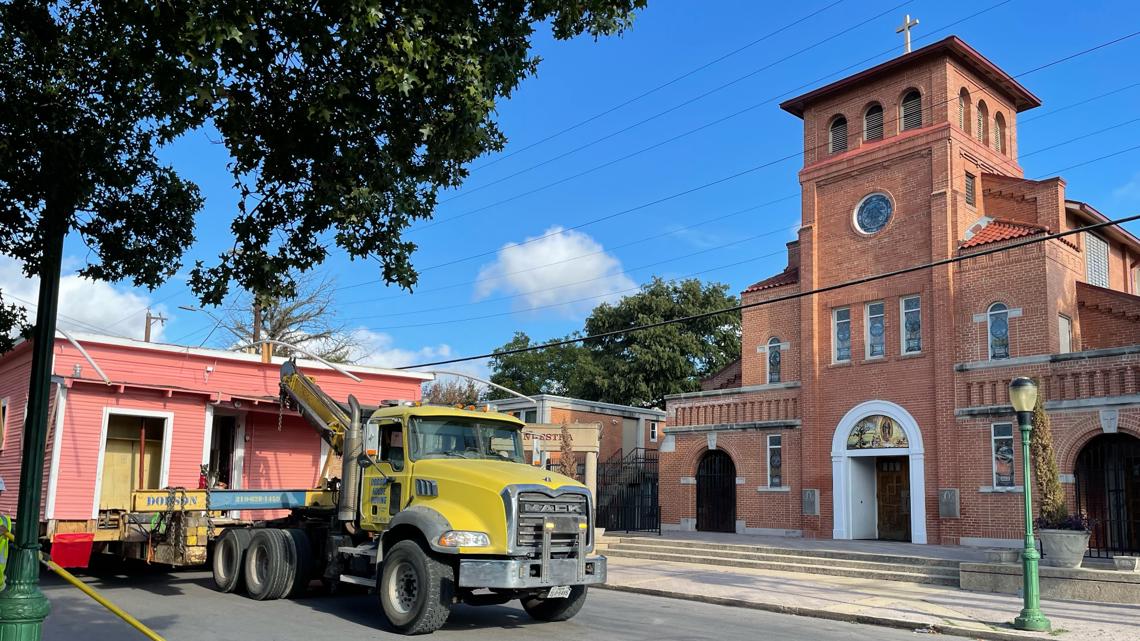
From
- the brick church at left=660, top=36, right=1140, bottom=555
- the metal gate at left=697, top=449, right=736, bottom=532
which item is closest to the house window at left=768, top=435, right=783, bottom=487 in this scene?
the brick church at left=660, top=36, right=1140, bottom=555

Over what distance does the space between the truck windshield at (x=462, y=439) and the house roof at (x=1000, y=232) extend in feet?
58.0

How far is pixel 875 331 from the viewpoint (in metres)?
27.7

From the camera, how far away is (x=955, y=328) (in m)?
25.5

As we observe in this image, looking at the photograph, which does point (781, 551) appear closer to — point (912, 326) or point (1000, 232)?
point (912, 326)

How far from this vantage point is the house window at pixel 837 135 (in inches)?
1165

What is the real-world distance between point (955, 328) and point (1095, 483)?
201 inches

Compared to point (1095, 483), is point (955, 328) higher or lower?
higher

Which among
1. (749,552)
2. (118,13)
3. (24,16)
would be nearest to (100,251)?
(24,16)

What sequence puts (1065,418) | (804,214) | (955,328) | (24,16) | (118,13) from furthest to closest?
(804,214)
(955,328)
(1065,418)
(24,16)
(118,13)

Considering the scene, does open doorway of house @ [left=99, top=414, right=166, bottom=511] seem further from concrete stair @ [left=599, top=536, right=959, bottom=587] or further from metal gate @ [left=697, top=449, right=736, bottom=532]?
metal gate @ [left=697, top=449, right=736, bottom=532]

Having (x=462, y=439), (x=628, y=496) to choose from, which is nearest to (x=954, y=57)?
(x=628, y=496)

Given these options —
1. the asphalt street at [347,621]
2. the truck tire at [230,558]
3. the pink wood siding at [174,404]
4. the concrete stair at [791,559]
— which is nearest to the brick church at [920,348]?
the concrete stair at [791,559]

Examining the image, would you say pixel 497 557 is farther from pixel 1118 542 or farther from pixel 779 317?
pixel 779 317

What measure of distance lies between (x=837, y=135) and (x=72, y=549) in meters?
24.1
